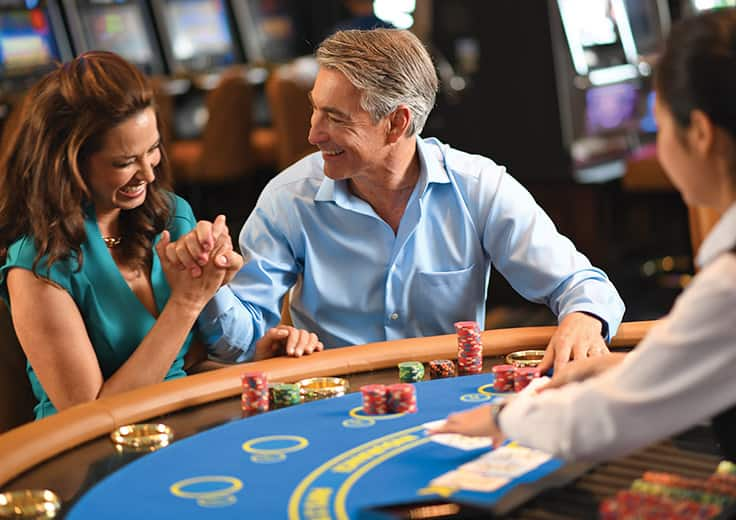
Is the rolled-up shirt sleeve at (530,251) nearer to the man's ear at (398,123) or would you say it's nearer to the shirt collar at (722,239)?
the man's ear at (398,123)

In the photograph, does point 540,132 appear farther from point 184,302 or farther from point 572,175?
point 184,302

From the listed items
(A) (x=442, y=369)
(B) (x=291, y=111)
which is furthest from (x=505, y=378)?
(B) (x=291, y=111)

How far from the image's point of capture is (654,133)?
662cm

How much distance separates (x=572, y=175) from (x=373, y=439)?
13.9 feet

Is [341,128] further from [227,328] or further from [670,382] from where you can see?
[670,382]

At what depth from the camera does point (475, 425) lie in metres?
1.52

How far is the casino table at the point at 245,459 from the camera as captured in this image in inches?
57.4

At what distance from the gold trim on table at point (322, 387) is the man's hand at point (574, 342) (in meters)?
0.35

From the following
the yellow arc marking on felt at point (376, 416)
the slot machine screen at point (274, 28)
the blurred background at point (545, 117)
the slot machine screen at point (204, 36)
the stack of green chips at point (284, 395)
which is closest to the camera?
the yellow arc marking on felt at point (376, 416)

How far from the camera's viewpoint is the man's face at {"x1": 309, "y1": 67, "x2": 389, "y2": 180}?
2539 mm

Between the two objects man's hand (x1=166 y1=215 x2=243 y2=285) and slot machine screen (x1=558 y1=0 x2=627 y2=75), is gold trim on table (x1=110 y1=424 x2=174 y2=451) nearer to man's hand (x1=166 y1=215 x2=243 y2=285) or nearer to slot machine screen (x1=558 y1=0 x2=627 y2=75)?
man's hand (x1=166 y1=215 x2=243 y2=285)

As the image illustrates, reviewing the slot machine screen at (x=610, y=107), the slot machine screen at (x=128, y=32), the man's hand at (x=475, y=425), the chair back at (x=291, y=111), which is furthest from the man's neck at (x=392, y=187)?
the slot machine screen at (x=128, y=32)

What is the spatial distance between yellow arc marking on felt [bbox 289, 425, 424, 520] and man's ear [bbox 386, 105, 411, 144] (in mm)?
979

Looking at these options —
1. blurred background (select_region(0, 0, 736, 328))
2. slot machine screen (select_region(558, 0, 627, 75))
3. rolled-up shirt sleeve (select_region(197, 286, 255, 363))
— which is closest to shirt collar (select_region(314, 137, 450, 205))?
rolled-up shirt sleeve (select_region(197, 286, 255, 363))
